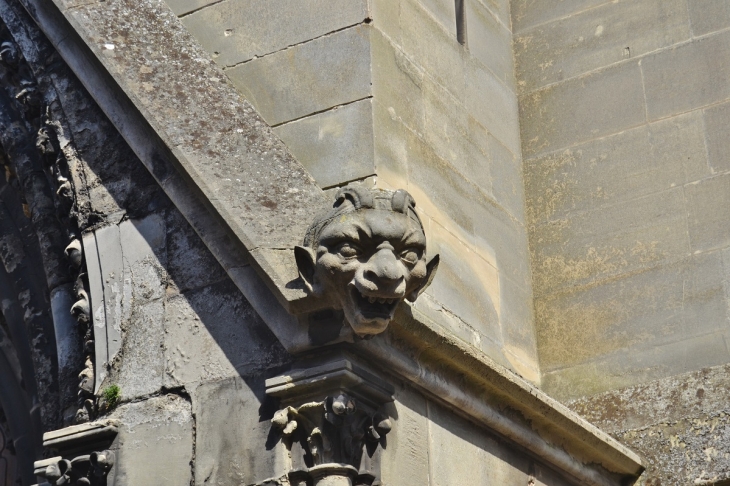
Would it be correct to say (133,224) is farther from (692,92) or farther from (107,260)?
(692,92)

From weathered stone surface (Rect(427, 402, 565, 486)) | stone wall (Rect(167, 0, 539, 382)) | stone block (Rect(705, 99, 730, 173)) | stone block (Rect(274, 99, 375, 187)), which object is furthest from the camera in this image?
stone block (Rect(705, 99, 730, 173))

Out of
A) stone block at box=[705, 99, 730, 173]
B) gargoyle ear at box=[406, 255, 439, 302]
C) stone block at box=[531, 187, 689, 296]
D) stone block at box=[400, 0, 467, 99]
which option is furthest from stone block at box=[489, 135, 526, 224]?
gargoyle ear at box=[406, 255, 439, 302]

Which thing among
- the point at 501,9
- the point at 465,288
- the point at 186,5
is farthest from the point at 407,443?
the point at 501,9

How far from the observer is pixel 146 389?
532cm

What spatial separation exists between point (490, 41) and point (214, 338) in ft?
8.93

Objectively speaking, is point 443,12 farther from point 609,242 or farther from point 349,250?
point 349,250

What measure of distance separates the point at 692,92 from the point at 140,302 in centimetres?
300

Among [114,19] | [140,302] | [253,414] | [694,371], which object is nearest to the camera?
[253,414]

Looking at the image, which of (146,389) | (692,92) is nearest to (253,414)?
(146,389)

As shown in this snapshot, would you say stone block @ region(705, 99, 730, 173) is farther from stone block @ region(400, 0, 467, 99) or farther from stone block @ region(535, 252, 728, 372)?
stone block @ region(400, 0, 467, 99)

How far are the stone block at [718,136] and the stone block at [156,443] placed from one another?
9.66 ft

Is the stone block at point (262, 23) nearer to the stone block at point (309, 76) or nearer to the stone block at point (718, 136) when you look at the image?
the stone block at point (309, 76)

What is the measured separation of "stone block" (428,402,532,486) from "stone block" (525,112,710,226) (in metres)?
1.61

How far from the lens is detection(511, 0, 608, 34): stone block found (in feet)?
25.1
